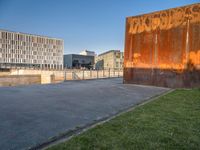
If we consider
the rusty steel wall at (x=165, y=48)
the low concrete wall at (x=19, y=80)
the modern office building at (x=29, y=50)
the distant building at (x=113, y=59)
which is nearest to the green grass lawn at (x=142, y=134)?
the rusty steel wall at (x=165, y=48)

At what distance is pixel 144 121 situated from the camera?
166 inches

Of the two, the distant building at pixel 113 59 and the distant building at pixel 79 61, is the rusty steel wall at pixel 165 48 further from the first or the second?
the distant building at pixel 79 61

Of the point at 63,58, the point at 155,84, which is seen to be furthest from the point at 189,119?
the point at 63,58

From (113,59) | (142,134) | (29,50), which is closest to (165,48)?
(142,134)

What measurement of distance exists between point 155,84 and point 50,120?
9.96 m

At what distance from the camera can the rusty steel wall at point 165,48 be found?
1131 centimetres

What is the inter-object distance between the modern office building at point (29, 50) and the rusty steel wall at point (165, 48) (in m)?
74.2

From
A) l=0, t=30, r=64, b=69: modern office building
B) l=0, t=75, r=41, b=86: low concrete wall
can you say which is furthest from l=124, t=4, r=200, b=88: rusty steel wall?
l=0, t=30, r=64, b=69: modern office building

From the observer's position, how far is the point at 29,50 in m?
84.1

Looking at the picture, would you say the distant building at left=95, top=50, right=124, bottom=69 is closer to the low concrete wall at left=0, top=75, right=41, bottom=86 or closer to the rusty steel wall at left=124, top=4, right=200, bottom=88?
the low concrete wall at left=0, top=75, right=41, bottom=86

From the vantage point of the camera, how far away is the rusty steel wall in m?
11.3

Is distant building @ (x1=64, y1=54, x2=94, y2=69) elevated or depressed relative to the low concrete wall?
elevated

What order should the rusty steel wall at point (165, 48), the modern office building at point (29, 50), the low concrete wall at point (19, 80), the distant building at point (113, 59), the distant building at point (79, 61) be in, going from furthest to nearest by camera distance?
the distant building at point (79, 61) < the distant building at point (113, 59) < the modern office building at point (29, 50) < the low concrete wall at point (19, 80) < the rusty steel wall at point (165, 48)

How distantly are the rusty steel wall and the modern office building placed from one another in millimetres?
74159
